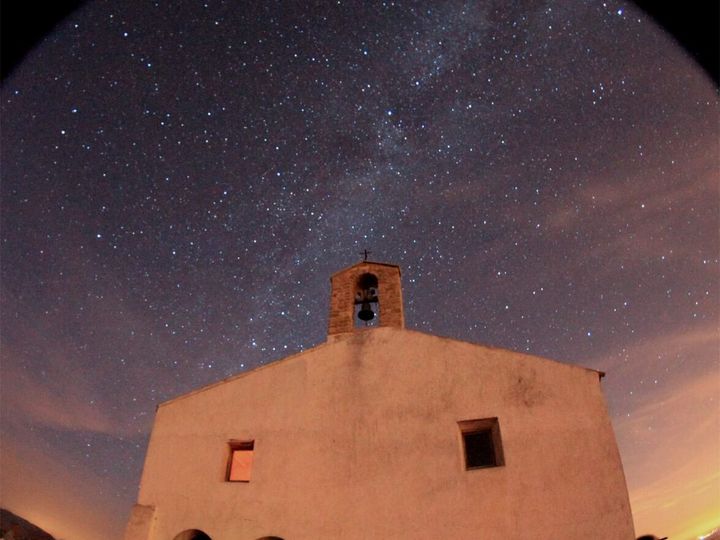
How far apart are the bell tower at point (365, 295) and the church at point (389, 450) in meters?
0.21

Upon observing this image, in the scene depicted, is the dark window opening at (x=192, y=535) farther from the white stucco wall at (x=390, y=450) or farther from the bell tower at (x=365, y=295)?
the bell tower at (x=365, y=295)

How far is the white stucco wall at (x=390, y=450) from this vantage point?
26.4 ft

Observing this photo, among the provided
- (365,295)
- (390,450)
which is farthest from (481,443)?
(365,295)

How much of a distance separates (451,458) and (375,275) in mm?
4473

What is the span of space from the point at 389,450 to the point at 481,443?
160 centimetres

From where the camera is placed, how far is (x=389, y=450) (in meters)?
9.07

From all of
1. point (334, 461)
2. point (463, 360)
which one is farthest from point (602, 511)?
point (334, 461)

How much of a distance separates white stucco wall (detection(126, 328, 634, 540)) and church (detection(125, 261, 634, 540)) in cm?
2

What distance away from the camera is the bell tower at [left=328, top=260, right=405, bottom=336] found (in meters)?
11.0

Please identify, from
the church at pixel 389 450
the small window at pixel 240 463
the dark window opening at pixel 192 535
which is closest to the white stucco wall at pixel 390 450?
the church at pixel 389 450

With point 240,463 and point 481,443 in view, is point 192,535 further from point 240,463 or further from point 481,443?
point 481,443

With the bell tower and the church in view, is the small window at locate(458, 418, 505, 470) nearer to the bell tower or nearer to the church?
the church

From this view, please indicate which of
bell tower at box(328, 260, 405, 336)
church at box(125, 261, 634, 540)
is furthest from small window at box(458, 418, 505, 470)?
bell tower at box(328, 260, 405, 336)

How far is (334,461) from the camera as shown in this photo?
917 centimetres
